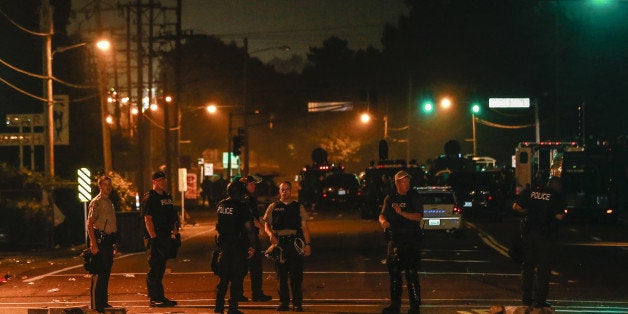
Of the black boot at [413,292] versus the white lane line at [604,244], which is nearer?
the black boot at [413,292]

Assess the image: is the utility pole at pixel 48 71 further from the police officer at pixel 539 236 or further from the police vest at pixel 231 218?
the police officer at pixel 539 236

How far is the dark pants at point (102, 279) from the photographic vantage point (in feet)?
41.8

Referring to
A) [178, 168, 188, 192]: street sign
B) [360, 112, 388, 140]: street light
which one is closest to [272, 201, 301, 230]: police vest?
[178, 168, 188, 192]: street sign

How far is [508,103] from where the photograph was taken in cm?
5203

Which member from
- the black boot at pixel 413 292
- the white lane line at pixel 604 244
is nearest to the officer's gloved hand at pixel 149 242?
the black boot at pixel 413 292

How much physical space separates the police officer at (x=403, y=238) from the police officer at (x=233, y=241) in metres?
1.80

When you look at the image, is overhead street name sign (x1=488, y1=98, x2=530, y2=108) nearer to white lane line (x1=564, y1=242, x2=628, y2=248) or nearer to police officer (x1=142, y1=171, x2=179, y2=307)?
white lane line (x1=564, y1=242, x2=628, y2=248)

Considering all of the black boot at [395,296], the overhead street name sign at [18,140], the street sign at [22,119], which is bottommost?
the black boot at [395,296]

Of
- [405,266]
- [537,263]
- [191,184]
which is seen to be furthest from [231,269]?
[191,184]

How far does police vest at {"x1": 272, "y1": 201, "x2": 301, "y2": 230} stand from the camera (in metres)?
12.8

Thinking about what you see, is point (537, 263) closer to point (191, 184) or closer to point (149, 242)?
point (149, 242)

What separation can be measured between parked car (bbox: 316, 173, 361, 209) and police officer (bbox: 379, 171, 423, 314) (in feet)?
110

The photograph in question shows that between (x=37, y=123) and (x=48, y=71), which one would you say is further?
(x=37, y=123)

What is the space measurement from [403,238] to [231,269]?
225 cm
